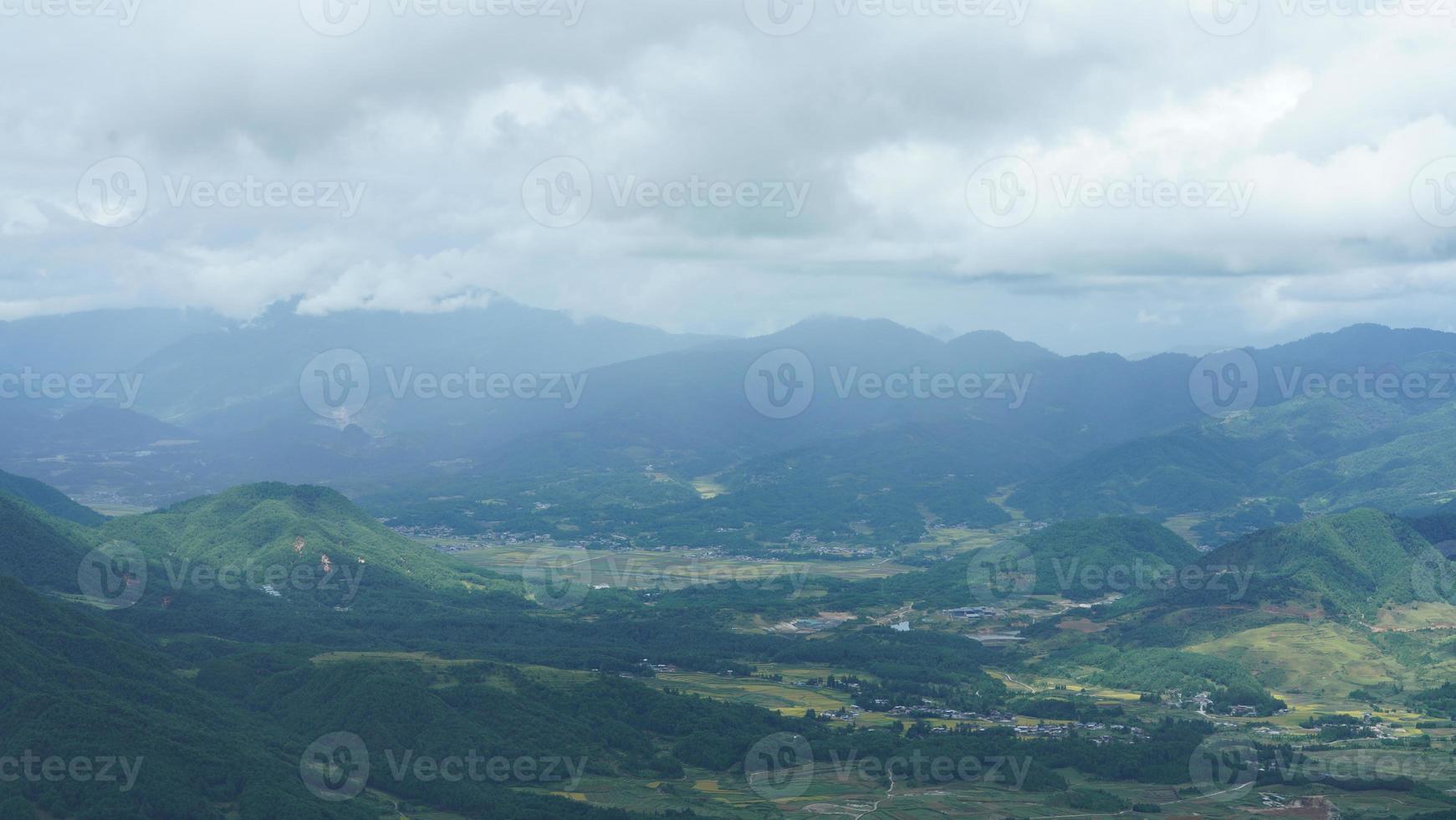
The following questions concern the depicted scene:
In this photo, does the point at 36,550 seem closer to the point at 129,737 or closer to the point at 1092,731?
the point at 129,737

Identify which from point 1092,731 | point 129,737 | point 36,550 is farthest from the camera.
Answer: point 36,550

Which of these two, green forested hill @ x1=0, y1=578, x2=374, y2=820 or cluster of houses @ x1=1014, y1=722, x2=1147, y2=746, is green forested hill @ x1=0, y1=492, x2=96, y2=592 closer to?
green forested hill @ x1=0, y1=578, x2=374, y2=820

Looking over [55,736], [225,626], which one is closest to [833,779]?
[55,736]

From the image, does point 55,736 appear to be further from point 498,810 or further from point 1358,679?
point 1358,679

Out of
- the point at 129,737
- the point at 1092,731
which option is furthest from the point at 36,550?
the point at 1092,731

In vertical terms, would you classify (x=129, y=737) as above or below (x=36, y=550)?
below

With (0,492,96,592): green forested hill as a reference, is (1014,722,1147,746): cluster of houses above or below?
below

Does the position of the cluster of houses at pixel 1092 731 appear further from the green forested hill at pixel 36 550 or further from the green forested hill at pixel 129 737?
the green forested hill at pixel 36 550

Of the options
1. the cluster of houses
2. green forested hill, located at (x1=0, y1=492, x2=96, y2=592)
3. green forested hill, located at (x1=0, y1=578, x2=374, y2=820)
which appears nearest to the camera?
green forested hill, located at (x1=0, y1=578, x2=374, y2=820)

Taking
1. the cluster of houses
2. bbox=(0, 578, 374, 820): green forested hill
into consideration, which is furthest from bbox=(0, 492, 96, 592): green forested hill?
the cluster of houses

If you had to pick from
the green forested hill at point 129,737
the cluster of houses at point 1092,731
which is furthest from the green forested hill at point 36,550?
the cluster of houses at point 1092,731

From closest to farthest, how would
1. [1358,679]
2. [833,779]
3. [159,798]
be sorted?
1. [159,798]
2. [833,779]
3. [1358,679]
